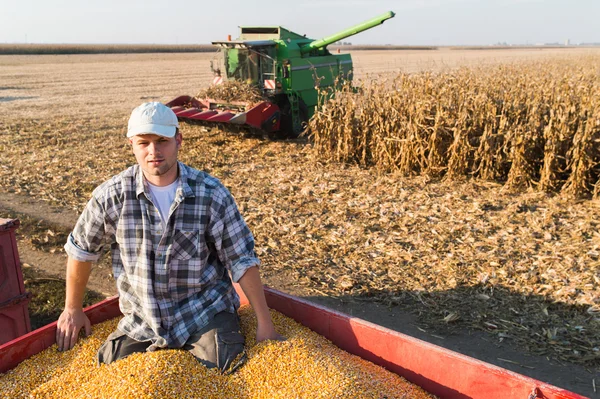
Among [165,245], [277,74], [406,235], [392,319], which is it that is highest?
[277,74]

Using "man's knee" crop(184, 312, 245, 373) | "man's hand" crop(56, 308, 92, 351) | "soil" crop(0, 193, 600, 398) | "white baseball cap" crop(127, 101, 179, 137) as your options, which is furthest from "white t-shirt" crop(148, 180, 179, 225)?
"soil" crop(0, 193, 600, 398)

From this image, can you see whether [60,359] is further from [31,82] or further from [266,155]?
[31,82]

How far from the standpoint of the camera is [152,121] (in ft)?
8.51

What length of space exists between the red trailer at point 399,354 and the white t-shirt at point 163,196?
804 mm

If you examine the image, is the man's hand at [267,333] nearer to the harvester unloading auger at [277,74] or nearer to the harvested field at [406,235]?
the harvested field at [406,235]

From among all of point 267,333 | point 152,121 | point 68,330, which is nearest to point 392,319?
point 267,333

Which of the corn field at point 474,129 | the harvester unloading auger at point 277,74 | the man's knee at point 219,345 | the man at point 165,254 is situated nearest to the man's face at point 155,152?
the man at point 165,254

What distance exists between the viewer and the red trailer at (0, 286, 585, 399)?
2285mm

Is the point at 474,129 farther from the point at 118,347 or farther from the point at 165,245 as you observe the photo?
the point at 118,347

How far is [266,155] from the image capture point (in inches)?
387

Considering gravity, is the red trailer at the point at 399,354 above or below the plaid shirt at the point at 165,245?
below

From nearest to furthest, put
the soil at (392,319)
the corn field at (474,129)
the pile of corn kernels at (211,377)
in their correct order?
the pile of corn kernels at (211,377) < the soil at (392,319) < the corn field at (474,129)

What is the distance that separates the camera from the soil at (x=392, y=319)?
3557mm

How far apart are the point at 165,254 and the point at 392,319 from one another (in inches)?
85.8
